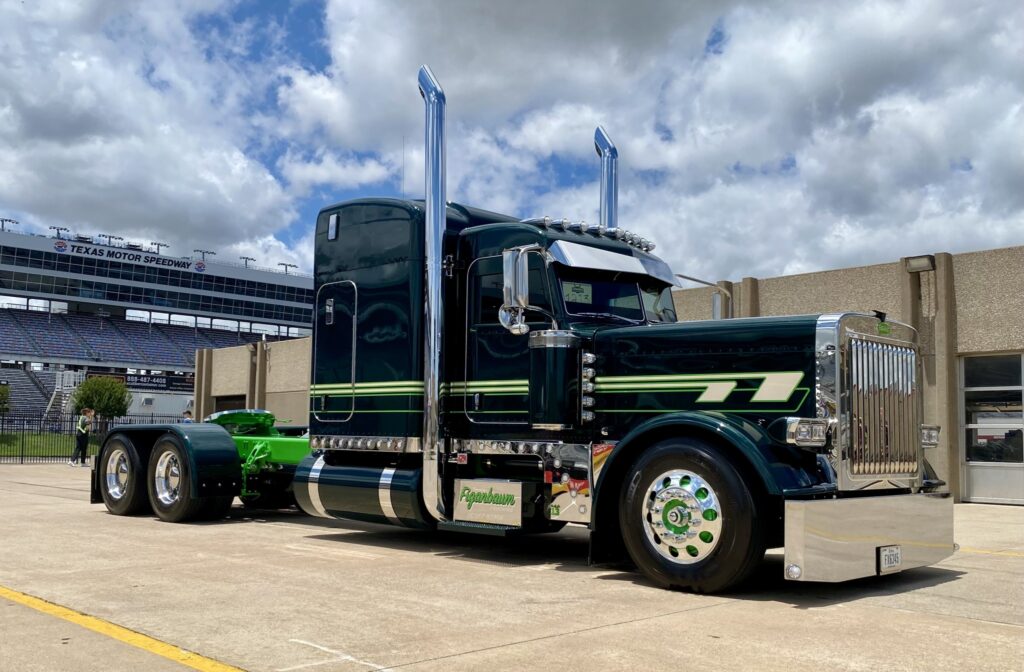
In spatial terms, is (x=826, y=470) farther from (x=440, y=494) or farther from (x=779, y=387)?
(x=440, y=494)

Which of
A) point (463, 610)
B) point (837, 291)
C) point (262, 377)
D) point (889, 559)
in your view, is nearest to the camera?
point (463, 610)

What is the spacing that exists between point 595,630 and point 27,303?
83902 millimetres

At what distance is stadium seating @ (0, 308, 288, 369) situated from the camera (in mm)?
74562

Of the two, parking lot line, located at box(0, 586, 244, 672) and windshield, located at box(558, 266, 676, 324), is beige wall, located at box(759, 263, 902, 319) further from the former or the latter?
parking lot line, located at box(0, 586, 244, 672)

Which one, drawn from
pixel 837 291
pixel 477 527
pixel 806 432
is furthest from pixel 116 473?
pixel 837 291

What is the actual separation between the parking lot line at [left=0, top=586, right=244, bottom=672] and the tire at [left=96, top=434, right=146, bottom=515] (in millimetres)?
5628

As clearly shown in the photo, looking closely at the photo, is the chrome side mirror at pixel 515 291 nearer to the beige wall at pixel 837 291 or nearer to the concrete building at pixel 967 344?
the concrete building at pixel 967 344

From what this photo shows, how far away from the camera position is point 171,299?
283 feet

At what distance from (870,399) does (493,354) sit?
320 centimetres

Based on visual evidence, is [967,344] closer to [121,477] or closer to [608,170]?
[608,170]

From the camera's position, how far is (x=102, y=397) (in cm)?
6400

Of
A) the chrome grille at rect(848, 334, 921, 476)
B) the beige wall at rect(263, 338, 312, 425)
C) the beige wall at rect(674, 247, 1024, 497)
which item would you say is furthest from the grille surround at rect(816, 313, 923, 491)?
the beige wall at rect(263, 338, 312, 425)

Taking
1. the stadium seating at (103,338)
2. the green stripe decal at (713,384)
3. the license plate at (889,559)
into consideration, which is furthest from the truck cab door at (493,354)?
the stadium seating at (103,338)

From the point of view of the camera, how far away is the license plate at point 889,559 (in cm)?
693
